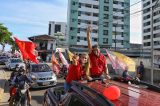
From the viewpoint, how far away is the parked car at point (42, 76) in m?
15.8

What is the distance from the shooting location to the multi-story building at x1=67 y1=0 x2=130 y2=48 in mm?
71875

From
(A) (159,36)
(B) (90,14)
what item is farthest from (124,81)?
(A) (159,36)

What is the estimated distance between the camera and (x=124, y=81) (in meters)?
5.12

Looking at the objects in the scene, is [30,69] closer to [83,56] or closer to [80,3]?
[83,56]

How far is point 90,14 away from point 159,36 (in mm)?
21460

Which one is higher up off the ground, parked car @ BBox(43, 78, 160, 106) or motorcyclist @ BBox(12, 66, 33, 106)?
parked car @ BBox(43, 78, 160, 106)

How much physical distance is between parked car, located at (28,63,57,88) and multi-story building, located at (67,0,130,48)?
53.1 m

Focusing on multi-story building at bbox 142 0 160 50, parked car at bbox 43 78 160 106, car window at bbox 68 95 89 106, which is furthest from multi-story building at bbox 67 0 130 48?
car window at bbox 68 95 89 106

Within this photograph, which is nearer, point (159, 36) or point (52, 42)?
point (52, 42)

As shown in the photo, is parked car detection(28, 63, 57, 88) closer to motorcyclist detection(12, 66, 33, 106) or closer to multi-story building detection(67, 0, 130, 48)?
motorcyclist detection(12, 66, 33, 106)

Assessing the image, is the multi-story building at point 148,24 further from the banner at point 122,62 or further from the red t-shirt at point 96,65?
the red t-shirt at point 96,65

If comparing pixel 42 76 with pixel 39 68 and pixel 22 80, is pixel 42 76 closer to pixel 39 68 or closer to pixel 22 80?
pixel 39 68

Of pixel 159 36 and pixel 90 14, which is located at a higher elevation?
pixel 90 14

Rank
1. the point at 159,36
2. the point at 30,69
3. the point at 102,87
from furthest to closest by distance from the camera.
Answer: the point at 159,36, the point at 30,69, the point at 102,87
